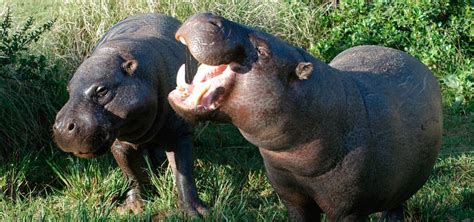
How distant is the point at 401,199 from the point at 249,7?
538cm

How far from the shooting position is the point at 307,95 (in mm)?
3514

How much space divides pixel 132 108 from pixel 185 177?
0.82 meters

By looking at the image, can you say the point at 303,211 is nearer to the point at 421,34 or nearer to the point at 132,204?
the point at 132,204

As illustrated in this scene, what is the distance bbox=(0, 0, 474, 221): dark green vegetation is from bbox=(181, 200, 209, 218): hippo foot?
103mm

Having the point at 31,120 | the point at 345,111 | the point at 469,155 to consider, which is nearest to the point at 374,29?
the point at 469,155

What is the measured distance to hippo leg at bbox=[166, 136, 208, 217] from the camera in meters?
5.67

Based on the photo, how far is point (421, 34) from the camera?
9062mm

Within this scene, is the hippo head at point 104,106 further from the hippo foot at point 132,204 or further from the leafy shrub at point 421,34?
the leafy shrub at point 421,34

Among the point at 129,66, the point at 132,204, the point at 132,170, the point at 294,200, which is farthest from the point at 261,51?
the point at 132,204

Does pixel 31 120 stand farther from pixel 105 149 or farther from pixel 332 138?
pixel 332 138

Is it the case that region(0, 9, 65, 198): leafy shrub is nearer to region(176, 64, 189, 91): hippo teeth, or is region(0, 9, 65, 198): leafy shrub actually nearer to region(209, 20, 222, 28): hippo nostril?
region(176, 64, 189, 91): hippo teeth

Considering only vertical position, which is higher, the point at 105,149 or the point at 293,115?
the point at 293,115

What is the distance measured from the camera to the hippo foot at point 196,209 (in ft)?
18.3

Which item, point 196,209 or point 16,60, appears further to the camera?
point 16,60
